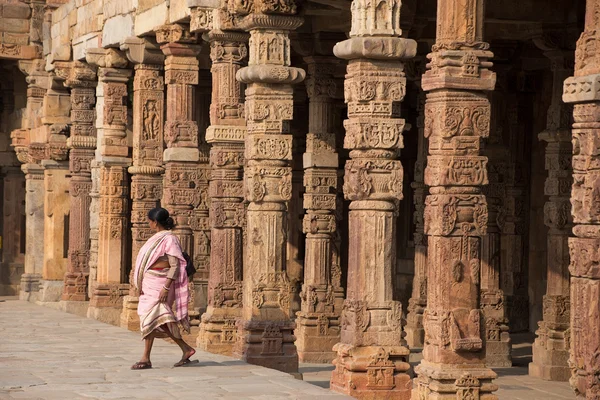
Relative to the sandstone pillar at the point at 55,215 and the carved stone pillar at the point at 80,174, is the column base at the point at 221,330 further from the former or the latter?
the sandstone pillar at the point at 55,215

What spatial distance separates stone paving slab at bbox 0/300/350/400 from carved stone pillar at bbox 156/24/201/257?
187 cm

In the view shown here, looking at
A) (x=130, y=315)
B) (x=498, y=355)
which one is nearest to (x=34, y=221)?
(x=130, y=315)

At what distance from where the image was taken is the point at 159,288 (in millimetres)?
13453

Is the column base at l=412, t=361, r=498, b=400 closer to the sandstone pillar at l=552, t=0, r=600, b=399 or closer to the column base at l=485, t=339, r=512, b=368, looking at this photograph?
the sandstone pillar at l=552, t=0, r=600, b=399

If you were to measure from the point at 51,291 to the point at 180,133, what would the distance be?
837cm

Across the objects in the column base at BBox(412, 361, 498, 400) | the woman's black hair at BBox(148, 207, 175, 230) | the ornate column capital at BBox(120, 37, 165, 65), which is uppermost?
the ornate column capital at BBox(120, 37, 165, 65)

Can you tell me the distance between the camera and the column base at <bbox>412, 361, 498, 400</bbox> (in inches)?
442

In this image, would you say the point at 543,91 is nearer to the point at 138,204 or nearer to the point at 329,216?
the point at 329,216

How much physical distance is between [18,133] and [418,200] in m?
11.1

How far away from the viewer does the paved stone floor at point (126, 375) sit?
12125mm

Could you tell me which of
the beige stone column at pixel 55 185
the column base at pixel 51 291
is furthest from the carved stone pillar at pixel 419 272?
the column base at pixel 51 291

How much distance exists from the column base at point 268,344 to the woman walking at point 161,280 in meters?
1.76

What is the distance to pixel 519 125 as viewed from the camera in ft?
74.4

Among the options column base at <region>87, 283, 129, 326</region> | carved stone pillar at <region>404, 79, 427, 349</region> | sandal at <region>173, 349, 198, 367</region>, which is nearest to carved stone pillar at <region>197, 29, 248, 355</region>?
sandal at <region>173, 349, 198, 367</region>
